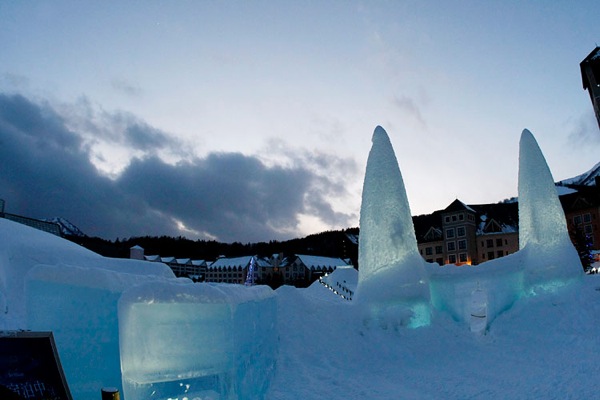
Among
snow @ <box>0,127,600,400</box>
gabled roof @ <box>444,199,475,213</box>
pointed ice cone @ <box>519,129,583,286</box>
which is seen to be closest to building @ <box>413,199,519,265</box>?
gabled roof @ <box>444,199,475,213</box>

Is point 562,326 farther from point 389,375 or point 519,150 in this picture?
point 519,150

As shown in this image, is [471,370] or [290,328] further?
[290,328]

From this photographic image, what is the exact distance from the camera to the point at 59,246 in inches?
539

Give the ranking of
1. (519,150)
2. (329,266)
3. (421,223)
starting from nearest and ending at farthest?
(519,150)
(421,223)
(329,266)

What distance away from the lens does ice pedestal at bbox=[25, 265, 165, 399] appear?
679cm

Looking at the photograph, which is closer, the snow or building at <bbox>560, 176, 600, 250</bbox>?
the snow

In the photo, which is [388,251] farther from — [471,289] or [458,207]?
[458,207]

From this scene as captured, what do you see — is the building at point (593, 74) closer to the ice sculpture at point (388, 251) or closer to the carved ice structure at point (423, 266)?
the carved ice structure at point (423, 266)

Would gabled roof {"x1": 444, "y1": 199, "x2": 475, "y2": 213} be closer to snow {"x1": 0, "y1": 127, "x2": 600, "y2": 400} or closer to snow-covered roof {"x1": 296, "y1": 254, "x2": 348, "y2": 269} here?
snow-covered roof {"x1": 296, "y1": 254, "x2": 348, "y2": 269}

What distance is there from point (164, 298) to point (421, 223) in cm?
5910

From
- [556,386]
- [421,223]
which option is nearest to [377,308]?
[556,386]

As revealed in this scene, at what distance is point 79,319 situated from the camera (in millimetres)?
6980

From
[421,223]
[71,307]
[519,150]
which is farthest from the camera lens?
[421,223]

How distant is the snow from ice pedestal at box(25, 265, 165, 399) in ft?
0.06
